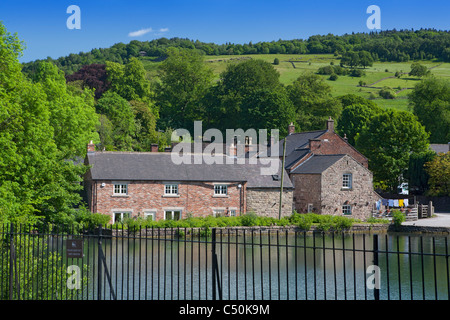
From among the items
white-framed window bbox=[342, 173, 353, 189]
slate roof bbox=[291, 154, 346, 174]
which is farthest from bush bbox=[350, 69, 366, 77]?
white-framed window bbox=[342, 173, 353, 189]

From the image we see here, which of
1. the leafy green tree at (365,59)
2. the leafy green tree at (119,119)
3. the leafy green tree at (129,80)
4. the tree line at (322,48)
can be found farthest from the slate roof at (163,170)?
the leafy green tree at (365,59)

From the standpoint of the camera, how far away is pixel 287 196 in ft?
168

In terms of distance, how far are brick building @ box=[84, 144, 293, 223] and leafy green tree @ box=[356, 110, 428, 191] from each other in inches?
→ 758

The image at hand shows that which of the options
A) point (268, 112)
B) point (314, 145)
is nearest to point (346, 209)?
point (314, 145)

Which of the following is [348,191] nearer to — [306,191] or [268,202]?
[306,191]

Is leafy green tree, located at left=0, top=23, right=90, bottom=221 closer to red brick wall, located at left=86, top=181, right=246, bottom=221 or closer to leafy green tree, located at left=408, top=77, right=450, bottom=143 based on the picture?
red brick wall, located at left=86, top=181, right=246, bottom=221

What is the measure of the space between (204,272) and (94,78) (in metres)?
75.7

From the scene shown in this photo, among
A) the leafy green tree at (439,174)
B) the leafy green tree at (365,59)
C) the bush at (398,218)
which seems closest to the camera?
the bush at (398,218)

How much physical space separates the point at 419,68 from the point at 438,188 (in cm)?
8460

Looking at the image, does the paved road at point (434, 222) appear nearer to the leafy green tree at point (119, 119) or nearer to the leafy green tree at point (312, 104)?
the leafy green tree at point (119, 119)

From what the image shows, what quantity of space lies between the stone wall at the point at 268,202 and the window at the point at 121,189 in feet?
32.0

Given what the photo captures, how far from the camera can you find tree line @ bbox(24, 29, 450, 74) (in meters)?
156

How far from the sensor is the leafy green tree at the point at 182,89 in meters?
99.2
